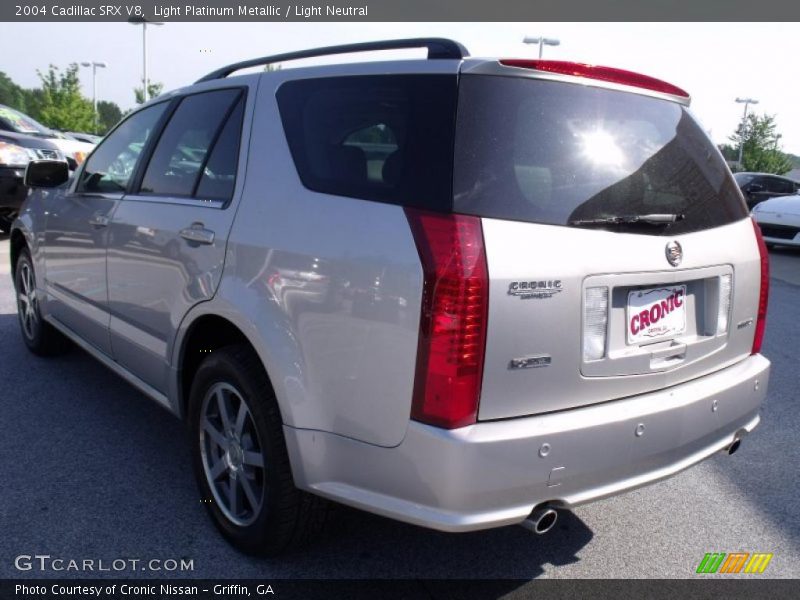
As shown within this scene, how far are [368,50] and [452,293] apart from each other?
1128mm

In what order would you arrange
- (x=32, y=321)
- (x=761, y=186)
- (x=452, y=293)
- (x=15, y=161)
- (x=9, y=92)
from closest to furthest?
(x=452, y=293)
(x=32, y=321)
(x=15, y=161)
(x=761, y=186)
(x=9, y=92)

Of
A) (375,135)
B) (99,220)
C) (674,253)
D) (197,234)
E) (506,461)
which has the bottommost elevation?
(506,461)

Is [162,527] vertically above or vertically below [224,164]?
below

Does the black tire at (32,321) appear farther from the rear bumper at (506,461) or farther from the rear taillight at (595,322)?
the rear taillight at (595,322)

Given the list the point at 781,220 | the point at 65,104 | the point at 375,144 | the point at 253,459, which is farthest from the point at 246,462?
the point at 65,104

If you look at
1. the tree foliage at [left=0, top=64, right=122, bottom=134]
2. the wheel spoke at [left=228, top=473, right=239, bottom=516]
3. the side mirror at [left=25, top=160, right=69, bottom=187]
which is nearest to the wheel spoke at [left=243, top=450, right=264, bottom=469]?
the wheel spoke at [left=228, top=473, right=239, bottom=516]

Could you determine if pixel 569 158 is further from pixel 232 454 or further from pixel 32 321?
pixel 32 321

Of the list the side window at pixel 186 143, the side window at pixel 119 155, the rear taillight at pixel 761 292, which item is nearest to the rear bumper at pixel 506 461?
the rear taillight at pixel 761 292

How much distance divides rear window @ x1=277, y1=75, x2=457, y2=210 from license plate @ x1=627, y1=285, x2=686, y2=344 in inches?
28.7

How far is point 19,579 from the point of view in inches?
99.7

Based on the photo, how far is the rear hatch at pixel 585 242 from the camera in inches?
81.5

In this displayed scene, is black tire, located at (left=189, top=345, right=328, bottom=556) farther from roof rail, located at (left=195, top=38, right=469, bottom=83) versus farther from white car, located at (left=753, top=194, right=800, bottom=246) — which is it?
white car, located at (left=753, top=194, right=800, bottom=246)

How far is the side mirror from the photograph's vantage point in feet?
14.5

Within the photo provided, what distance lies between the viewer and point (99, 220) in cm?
370
